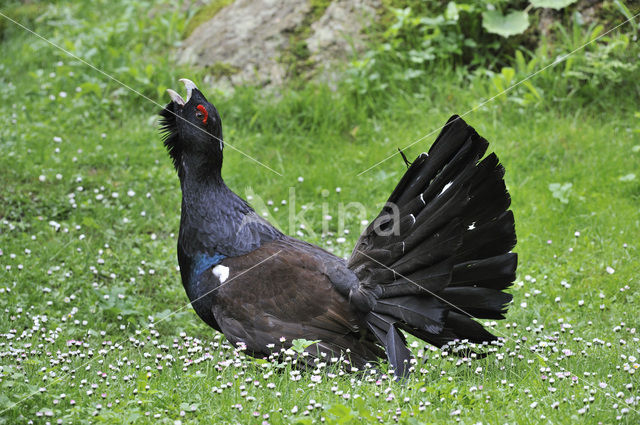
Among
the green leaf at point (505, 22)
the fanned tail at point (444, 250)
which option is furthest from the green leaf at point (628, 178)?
the fanned tail at point (444, 250)

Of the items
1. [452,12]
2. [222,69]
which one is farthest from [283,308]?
[222,69]

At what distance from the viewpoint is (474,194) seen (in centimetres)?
462

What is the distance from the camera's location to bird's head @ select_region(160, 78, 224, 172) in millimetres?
5277

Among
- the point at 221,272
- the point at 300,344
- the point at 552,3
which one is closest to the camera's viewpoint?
the point at 300,344

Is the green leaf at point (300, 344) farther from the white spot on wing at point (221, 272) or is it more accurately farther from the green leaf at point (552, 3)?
the green leaf at point (552, 3)

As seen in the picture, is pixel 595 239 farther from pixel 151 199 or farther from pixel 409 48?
pixel 151 199

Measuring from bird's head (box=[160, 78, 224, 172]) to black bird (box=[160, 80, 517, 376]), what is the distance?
0.63 meters

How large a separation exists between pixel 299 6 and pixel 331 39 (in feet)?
2.37

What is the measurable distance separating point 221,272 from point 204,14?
6203 millimetres

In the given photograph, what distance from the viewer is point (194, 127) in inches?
209

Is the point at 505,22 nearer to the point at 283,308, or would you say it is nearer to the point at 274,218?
the point at 274,218

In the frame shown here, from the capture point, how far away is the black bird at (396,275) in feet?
15.2

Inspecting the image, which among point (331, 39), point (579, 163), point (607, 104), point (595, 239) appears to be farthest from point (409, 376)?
point (331, 39)

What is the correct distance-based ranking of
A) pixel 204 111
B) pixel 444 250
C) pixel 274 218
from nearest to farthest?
pixel 444 250
pixel 204 111
pixel 274 218
